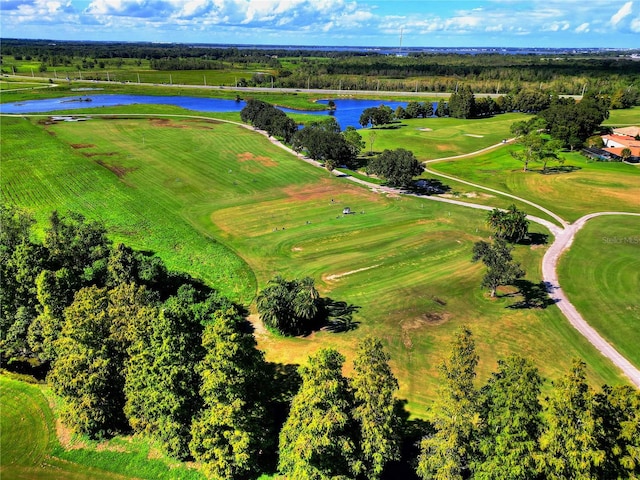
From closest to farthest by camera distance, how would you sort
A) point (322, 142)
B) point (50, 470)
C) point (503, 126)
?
point (50, 470)
point (322, 142)
point (503, 126)

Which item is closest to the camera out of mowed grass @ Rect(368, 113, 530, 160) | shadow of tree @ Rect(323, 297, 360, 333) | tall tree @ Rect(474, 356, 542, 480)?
tall tree @ Rect(474, 356, 542, 480)

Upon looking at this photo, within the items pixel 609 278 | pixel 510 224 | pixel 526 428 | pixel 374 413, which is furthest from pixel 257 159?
pixel 526 428

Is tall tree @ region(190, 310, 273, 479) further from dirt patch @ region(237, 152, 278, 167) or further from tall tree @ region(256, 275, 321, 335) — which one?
dirt patch @ region(237, 152, 278, 167)

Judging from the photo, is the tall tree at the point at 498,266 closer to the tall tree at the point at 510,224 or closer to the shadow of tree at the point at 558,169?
the tall tree at the point at 510,224

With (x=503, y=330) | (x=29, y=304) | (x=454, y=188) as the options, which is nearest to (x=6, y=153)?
(x=29, y=304)

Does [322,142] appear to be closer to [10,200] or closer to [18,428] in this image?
[10,200]

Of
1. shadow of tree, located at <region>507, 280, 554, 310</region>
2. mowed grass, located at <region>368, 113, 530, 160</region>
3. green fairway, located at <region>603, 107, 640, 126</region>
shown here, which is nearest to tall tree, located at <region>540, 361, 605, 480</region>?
shadow of tree, located at <region>507, 280, 554, 310</region>

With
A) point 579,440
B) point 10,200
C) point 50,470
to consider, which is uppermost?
point 579,440
